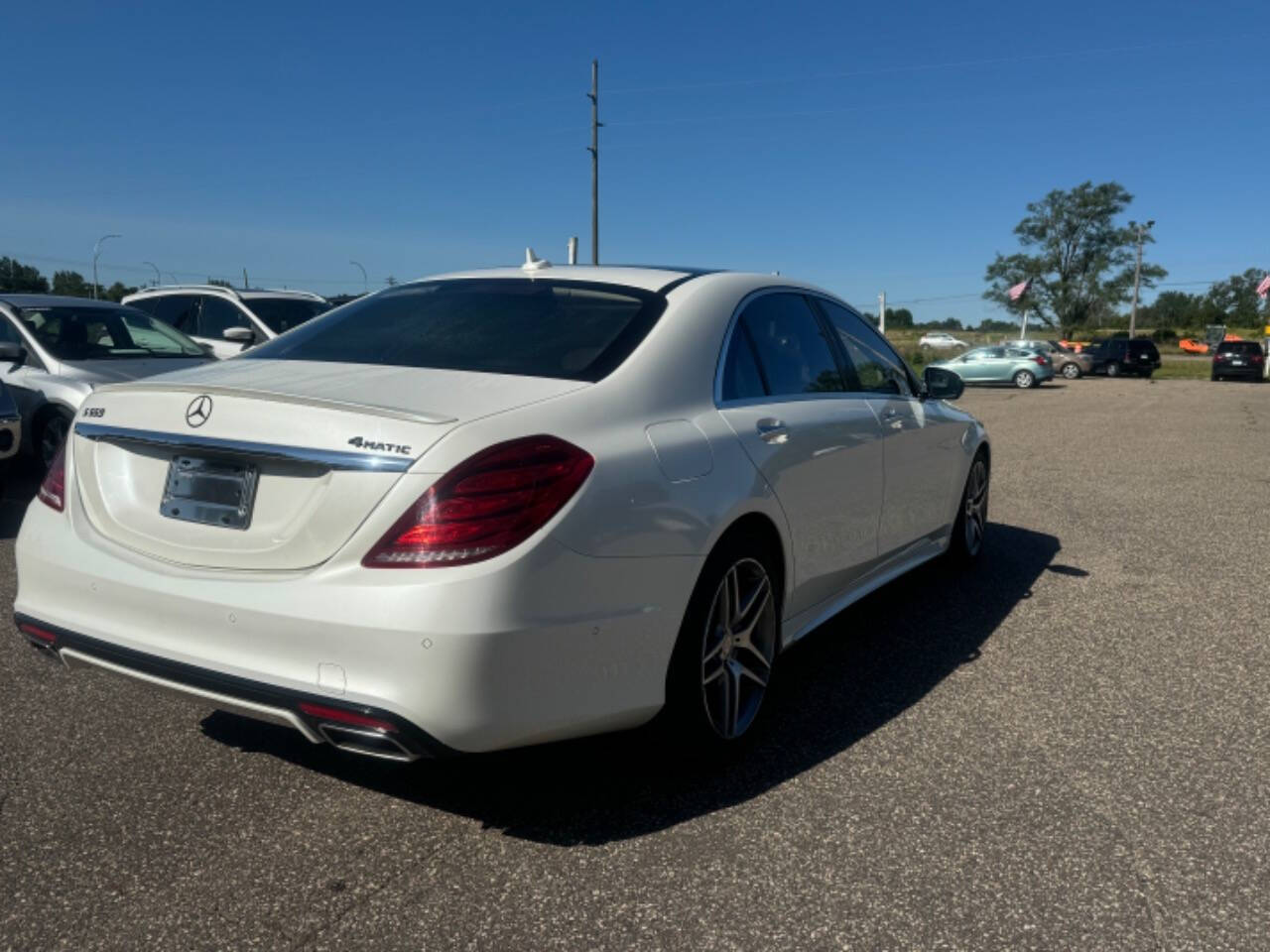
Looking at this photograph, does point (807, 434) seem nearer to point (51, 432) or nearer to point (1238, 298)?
point (51, 432)

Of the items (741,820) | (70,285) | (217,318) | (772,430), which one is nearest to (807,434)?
(772,430)

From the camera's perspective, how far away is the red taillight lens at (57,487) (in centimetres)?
307

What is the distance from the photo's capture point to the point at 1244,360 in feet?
126

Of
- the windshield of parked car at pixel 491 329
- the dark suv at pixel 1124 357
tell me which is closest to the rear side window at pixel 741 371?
the windshield of parked car at pixel 491 329

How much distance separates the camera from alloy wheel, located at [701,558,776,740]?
10.5ft

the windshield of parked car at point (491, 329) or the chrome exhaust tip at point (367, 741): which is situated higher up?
the windshield of parked car at point (491, 329)

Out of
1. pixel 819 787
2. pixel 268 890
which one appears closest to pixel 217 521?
pixel 268 890

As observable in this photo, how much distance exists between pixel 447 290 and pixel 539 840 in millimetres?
1975

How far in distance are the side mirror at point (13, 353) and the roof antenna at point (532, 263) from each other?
19.5ft

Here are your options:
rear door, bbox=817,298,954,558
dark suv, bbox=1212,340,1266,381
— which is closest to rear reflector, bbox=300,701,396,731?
rear door, bbox=817,298,954,558

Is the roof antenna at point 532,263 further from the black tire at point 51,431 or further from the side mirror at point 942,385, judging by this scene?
the black tire at point 51,431

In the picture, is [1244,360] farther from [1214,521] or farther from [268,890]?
[268,890]

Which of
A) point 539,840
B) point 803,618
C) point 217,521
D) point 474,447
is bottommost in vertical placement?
point 539,840

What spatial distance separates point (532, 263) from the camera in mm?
4090
